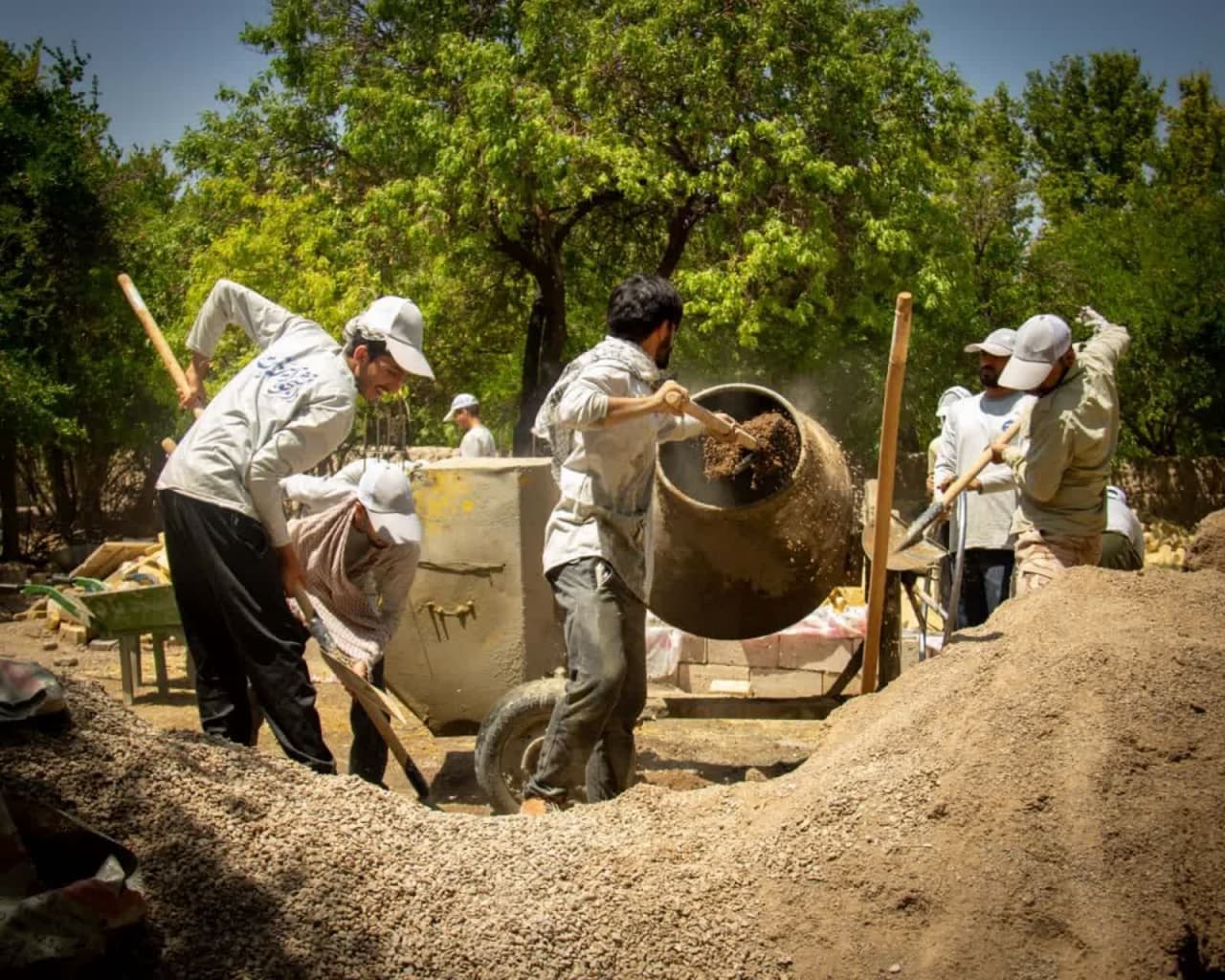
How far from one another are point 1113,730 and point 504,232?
15.1 metres

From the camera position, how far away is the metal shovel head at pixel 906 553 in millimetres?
5234

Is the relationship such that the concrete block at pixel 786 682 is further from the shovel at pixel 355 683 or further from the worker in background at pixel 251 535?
the worker in background at pixel 251 535

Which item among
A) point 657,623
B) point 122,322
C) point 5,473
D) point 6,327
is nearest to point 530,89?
point 122,322

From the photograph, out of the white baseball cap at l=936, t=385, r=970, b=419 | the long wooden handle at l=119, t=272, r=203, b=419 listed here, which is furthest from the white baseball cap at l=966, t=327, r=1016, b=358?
the long wooden handle at l=119, t=272, r=203, b=419

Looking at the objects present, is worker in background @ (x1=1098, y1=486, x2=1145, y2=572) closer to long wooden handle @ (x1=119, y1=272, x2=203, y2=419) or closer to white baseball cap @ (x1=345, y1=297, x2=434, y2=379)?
white baseball cap @ (x1=345, y1=297, x2=434, y2=379)

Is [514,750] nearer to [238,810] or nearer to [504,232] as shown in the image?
[238,810]

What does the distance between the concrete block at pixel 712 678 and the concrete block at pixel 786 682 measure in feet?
0.38

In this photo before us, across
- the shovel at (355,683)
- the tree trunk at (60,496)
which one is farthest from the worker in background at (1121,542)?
the tree trunk at (60,496)

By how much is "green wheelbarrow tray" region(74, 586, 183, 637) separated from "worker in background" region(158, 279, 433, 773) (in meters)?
3.92

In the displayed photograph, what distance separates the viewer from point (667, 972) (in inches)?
111

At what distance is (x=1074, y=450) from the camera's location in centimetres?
488

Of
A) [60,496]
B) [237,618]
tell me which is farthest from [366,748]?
[60,496]

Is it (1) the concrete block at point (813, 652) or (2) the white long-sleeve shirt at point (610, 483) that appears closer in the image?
(2) the white long-sleeve shirt at point (610, 483)

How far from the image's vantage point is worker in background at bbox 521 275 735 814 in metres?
4.02
